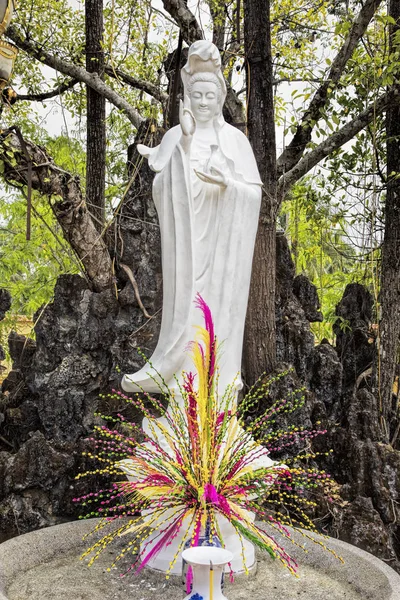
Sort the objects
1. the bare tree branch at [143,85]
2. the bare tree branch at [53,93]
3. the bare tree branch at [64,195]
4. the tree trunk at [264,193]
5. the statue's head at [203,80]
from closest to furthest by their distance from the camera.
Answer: the statue's head at [203,80]
the bare tree branch at [64,195]
the tree trunk at [264,193]
the bare tree branch at [143,85]
the bare tree branch at [53,93]

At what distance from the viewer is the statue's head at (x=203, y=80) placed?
151 inches

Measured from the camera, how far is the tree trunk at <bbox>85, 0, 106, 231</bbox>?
281 inches

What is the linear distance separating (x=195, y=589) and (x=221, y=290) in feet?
5.61

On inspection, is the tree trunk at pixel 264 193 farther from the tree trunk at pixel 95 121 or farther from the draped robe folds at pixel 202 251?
the tree trunk at pixel 95 121

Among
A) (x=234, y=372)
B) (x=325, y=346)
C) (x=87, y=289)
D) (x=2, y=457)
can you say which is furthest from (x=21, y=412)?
(x=234, y=372)

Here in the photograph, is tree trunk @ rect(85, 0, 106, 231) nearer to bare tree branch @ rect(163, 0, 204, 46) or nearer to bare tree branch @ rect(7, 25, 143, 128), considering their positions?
bare tree branch @ rect(7, 25, 143, 128)

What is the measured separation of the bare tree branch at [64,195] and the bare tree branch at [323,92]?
1801 millimetres

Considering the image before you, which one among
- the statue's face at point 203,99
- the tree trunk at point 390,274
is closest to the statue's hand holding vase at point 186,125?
the statue's face at point 203,99

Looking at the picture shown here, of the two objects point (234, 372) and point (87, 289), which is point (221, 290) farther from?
point (87, 289)

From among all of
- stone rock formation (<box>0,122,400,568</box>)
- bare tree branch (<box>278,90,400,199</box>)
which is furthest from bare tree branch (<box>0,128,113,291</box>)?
bare tree branch (<box>278,90,400,199</box>)

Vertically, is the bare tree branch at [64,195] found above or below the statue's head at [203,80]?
below

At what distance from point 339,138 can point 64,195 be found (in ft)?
7.98

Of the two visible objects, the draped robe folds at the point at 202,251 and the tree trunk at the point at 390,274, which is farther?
the tree trunk at the point at 390,274

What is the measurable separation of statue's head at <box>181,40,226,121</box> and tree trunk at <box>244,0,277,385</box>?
5.41 ft
